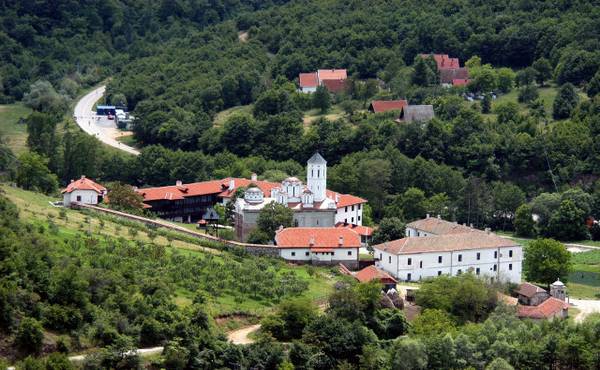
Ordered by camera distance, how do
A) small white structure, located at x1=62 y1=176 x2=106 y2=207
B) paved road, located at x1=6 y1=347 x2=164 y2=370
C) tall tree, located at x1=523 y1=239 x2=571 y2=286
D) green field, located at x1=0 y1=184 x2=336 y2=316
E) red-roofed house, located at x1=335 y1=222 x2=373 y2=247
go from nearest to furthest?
paved road, located at x1=6 y1=347 x2=164 y2=370
green field, located at x1=0 y1=184 x2=336 y2=316
tall tree, located at x1=523 y1=239 x2=571 y2=286
red-roofed house, located at x1=335 y1=222 x2=373 y2=247
small white structure, located at x1=62 y1=176 x2=106 y2=207

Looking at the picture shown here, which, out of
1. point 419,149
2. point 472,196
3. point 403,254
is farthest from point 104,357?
point 419,149

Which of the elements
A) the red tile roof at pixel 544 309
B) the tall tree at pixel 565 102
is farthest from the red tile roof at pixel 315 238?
the tall tree at pixel 565 102

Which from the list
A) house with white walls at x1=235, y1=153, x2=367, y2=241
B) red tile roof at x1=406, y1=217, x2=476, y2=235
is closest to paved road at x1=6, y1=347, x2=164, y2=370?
house with white walls at x1=235, y1=153, x2=367, y2=241

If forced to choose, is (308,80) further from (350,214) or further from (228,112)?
(350,214)

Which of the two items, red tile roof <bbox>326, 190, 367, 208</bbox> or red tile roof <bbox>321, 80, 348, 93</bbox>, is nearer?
red tile roof <bbox>326, 190, 367, 208</bbox>

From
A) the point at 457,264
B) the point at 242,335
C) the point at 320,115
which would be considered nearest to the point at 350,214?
the point at 457,264

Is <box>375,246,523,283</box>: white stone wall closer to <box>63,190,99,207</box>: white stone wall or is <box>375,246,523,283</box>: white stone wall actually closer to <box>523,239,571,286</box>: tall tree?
<box>523,239,571,286</box>: tall tree

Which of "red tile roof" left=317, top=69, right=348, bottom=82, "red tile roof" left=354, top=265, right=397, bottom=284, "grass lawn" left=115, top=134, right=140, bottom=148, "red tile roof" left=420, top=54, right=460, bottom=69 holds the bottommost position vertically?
"red tile roof" left=354, top=265, right=397, bottom=284
